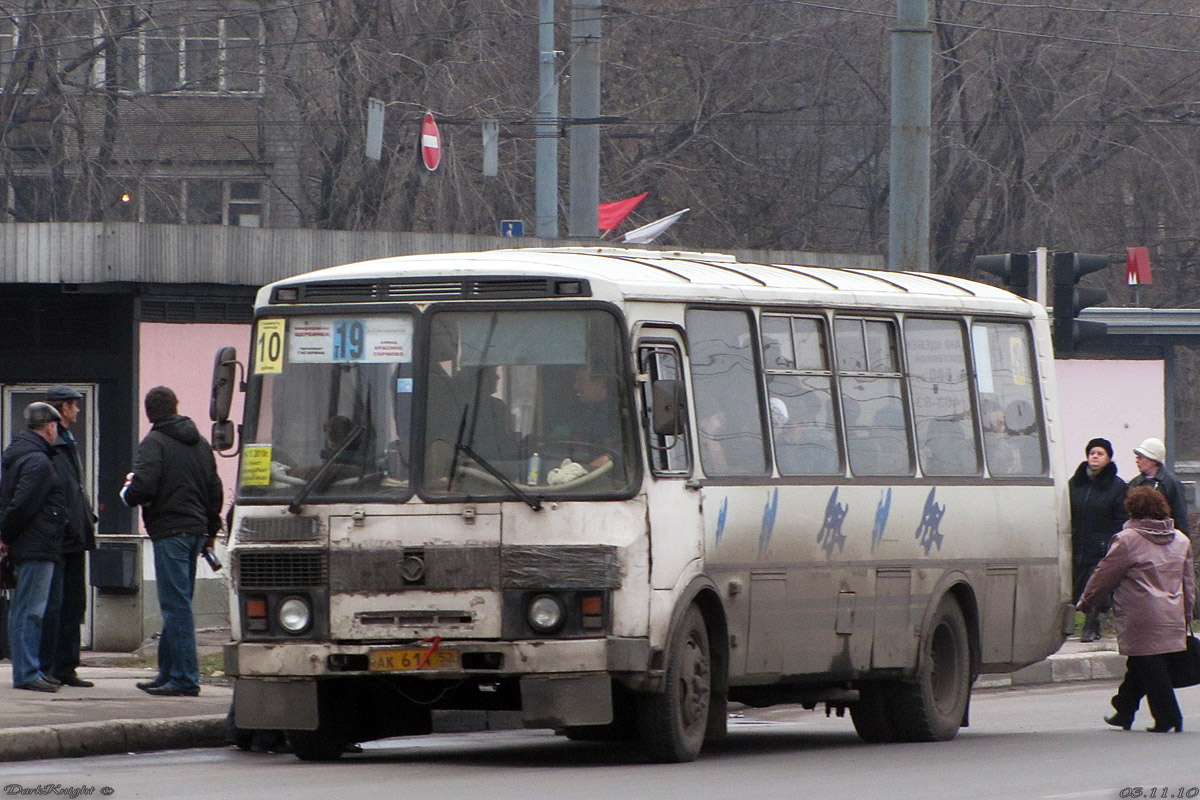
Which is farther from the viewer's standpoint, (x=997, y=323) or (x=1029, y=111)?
(x=1029, y=111)

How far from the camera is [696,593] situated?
1089cm

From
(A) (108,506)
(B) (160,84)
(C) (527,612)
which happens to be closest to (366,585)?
(C) (527,612)

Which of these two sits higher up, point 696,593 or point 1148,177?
point 1148,177

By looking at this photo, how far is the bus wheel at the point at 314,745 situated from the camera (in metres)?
11.2

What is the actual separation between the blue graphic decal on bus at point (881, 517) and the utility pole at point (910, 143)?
439 cm

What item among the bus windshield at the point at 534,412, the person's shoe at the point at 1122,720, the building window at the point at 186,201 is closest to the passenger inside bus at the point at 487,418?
the bus windshield at the point at 534,412

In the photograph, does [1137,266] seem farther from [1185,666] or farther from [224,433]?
[224,433]

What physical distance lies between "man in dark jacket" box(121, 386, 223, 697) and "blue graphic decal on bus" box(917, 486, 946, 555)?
3.99 meters

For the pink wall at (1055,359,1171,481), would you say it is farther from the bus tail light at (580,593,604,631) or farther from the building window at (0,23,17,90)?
the bus tail light at (580,593,604,631)

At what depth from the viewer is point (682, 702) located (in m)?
10.9

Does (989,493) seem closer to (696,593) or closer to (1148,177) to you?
(696,593)

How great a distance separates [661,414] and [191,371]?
30.5ft

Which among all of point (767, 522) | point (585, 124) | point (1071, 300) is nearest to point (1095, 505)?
point (1071, 300)

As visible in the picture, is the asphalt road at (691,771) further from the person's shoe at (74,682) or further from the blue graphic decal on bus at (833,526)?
the person's shoe at (74,682)
